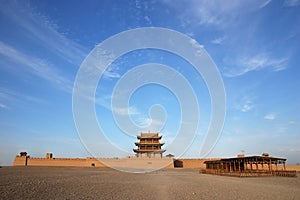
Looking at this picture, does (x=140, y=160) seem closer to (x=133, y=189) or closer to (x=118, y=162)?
(x=118, y=162)

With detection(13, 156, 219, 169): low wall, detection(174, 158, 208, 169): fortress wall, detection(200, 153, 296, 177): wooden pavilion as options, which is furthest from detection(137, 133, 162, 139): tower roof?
detection(200, 153, 296, 177): wooden pavilion

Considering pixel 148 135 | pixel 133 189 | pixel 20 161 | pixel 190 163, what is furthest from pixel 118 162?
pixel 133 189

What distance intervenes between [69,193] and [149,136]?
4080cm

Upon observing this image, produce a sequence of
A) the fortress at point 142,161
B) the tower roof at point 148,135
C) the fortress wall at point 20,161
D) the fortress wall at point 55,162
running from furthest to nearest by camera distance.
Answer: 1. the tower roof at point 148,135
2. the fortress wall at point 20,161
3. the fortress wall at point 55,162
4. the fortress at point 142,161

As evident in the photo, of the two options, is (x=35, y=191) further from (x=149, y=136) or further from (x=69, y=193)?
(x=149, y=136)

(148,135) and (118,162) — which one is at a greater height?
(148,135)

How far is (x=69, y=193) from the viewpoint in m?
10.7

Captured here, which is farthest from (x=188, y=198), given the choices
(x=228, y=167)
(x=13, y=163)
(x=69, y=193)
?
(x=13, y=163)

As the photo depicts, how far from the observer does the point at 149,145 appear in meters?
50.0

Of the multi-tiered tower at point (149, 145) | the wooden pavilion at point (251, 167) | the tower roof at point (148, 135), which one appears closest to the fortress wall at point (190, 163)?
the multi-tiered tower at point (149, 145)

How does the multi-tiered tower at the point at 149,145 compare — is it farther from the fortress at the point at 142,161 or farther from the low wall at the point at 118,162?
the low wall at the point at 118,162

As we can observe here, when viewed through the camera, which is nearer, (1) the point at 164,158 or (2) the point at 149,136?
(1) the point at 164,158

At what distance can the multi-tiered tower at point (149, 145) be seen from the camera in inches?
1919

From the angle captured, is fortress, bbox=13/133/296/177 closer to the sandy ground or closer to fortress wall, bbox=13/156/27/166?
fortress wall, bbox=13/156/27/166
